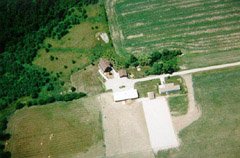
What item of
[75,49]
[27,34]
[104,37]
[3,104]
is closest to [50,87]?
[3,104]

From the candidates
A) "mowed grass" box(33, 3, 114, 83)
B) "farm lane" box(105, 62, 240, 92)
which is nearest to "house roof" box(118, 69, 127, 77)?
"farm lane" box(105, 62, 240, 92)

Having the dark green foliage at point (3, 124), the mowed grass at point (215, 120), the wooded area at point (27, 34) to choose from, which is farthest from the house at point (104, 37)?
the dark green foliage at point (3, 124)

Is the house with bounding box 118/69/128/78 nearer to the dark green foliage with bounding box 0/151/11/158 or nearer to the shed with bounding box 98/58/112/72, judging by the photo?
the shed with bounding box 98/58/112/72

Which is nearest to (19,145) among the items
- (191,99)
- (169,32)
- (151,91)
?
(151,91)

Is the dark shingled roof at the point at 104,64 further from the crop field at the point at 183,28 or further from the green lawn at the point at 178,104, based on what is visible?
the green lawn at the point at 178,104

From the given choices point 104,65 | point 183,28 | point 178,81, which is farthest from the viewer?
point 183,28

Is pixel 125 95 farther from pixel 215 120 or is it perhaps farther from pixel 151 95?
pixel 215 120
